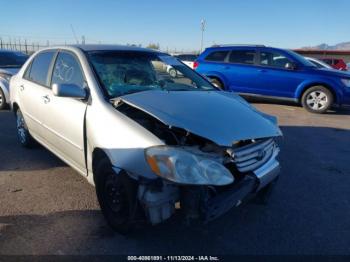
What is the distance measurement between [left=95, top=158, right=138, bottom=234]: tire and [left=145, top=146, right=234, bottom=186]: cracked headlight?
0.30m

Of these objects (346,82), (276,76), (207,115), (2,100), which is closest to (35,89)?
(207,115)

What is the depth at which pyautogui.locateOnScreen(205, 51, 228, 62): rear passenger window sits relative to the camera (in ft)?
35.3

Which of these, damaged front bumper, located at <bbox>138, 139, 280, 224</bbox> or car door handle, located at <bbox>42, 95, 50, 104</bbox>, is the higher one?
car door handle, located at <bbox>42, 95, 50, 104</bbox>

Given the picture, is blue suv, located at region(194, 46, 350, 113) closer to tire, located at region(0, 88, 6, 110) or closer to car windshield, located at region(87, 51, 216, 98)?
tire, located at region(0, 88, 6, 110)

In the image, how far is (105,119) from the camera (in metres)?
3.04

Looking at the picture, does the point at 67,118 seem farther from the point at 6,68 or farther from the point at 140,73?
the point at 6,68

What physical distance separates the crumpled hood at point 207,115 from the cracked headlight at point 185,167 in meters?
0.22

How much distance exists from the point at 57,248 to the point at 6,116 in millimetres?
6120

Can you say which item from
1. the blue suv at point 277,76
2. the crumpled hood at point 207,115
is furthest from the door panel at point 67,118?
the blue suv at point 277,76

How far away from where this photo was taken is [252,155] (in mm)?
2947

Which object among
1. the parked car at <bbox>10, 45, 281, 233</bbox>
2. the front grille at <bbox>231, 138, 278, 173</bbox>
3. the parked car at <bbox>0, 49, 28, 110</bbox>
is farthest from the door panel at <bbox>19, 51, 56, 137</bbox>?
the parked car at <bbox>0, 49, 28, 110</bbox>

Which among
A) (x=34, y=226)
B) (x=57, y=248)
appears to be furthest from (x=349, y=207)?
(x=34, y=226)

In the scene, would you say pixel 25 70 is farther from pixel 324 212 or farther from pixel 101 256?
pixel 324 212

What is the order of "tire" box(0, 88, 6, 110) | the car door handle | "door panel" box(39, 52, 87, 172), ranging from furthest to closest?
1. "tire" box(0, 88, 6, 110)
2. the car door handle
3. "door panel" box(39, 52, 87, 172)
